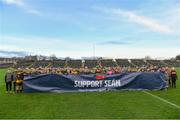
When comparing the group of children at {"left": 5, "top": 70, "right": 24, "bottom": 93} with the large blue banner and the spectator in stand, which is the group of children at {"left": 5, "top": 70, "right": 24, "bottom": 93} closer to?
the spectator in stand

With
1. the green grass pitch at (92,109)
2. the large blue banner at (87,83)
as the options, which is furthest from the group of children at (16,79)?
the green grass pitch at (92,109)

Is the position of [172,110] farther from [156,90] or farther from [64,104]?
[156,90]

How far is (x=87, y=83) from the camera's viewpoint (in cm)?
2500

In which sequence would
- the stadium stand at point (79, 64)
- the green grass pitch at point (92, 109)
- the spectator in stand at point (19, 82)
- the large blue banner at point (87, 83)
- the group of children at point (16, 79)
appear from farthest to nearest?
the stadium stand at point (79, 64) → the large blue banner at point (87, 83) → the group of children at point (16, 79) → the spectator in stand at point (19, 82) → the green grass pitch at point (92, 109)

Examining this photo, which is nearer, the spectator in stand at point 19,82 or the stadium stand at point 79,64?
the spectator in stand at point 19,82

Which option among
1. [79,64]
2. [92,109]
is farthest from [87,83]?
[79,64]

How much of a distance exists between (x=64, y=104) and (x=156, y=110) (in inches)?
171

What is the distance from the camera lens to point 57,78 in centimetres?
2516

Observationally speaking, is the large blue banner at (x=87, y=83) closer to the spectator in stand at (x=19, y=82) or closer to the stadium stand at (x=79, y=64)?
the spectator in stand at (x=19, y=82)

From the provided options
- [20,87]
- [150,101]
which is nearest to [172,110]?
[150,101]

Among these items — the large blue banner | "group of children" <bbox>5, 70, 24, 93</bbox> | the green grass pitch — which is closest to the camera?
the green grass pitch

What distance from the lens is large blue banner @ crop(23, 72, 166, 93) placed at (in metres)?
24.9

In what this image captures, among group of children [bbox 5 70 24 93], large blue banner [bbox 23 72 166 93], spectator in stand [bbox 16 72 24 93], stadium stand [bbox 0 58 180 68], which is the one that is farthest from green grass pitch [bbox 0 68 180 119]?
stadium stand [bbox 0 58 180 68]

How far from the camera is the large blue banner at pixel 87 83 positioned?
24.9 meters
